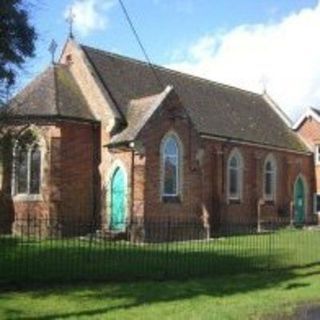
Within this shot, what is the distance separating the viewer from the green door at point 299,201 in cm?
4644

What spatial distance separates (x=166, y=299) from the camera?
15.4 meters

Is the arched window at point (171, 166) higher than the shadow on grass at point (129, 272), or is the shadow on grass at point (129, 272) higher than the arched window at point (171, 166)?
the arched window at point (171, 166)

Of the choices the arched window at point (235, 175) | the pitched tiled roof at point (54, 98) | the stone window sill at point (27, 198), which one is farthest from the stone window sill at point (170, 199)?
the arched window at point (235, 175)

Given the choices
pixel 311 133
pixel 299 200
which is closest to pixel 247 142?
pixel 299 200

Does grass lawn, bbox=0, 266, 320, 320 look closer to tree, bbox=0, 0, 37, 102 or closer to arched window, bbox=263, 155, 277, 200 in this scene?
tree, bbox=0, 0, 37, 102

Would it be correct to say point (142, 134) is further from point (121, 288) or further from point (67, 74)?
point (121, 288)

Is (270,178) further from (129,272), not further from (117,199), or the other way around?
(129,272)

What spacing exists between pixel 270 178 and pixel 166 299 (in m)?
28.9

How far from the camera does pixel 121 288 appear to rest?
659 inches

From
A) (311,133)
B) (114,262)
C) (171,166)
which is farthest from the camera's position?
(311,133)

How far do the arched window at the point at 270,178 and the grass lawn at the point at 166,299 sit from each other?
2390 centimetres

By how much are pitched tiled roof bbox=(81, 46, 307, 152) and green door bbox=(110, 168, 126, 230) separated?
9.86 ft

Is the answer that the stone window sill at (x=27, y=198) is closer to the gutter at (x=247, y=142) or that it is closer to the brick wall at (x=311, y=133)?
the gutter at (x=247, y=142)

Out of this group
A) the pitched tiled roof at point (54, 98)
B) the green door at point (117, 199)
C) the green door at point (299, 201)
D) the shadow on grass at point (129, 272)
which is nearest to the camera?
the shadow on grass at point (129, 272)
